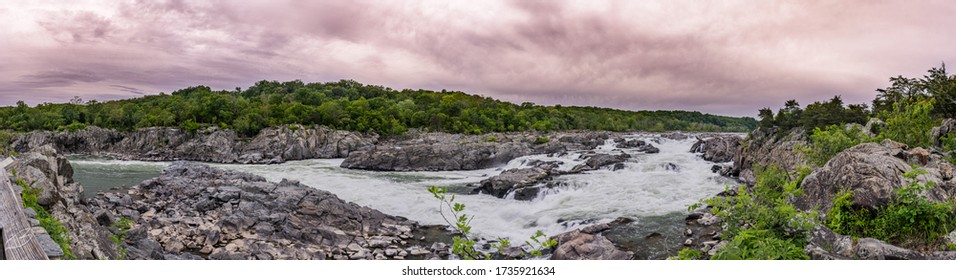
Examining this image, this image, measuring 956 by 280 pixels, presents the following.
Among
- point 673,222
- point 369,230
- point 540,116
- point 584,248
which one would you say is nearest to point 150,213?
point 369,230

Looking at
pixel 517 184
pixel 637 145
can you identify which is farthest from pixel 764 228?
pixel 637 145

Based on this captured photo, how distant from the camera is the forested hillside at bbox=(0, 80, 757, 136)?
103 feet

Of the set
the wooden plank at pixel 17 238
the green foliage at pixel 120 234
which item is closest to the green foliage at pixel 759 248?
the wooden plank at pixel 17 238

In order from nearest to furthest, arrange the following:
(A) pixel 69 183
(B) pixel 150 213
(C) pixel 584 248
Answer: (C) pixel 584 248, (A) pixel 69 183, (B) pixel 150 213

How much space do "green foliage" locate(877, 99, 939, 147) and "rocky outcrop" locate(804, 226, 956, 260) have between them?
6.21 m

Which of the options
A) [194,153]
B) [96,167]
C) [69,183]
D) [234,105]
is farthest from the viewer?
[234,105]

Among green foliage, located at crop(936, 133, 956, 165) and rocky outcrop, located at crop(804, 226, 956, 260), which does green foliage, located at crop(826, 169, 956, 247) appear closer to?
rocky outcrop, located at crop(804, 226, 956, 260)

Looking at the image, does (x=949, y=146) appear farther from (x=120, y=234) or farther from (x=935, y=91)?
(x=120, y=234)

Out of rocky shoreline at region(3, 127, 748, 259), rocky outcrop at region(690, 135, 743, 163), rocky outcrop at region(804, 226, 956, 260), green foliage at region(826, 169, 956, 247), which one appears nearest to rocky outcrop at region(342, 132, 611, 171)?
rocky shoreline at region(3, 127, 748, 259)

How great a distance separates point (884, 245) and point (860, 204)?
1.25 m

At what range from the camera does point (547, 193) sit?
1582cm

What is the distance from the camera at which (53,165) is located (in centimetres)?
877

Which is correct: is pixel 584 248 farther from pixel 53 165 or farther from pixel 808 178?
pixel 53 165

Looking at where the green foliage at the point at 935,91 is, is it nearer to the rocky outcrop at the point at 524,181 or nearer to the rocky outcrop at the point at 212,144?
the rocky outcrop at the point at 524,181
